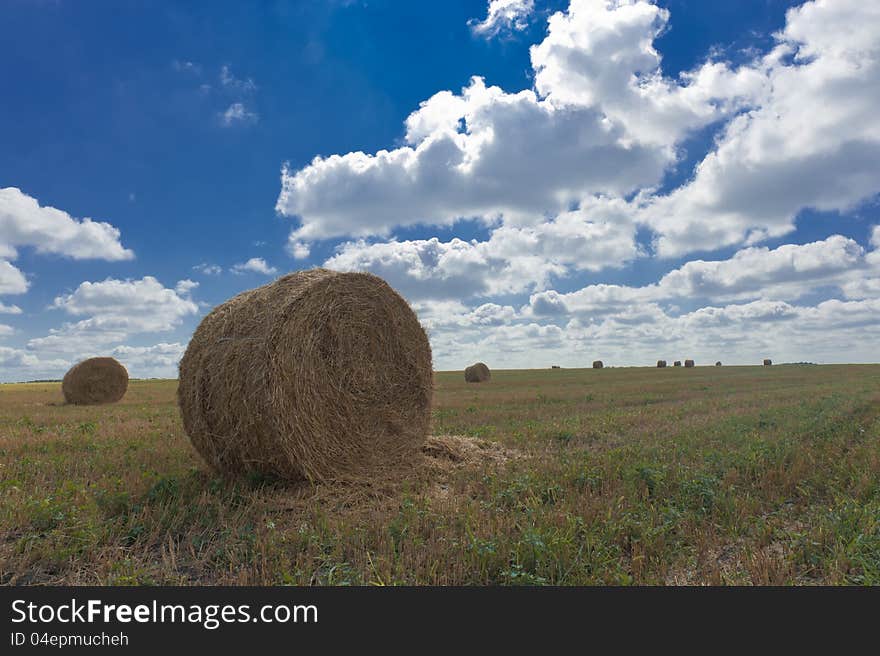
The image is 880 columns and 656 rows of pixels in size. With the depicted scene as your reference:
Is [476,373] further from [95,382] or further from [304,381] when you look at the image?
[304,381]

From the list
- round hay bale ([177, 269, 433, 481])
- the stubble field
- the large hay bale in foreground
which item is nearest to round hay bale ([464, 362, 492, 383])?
the large hay bale in foreground

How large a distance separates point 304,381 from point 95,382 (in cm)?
1980

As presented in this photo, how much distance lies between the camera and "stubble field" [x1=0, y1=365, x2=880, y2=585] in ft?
14.1

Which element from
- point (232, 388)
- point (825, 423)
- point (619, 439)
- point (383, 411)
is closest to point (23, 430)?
point (232, 388)

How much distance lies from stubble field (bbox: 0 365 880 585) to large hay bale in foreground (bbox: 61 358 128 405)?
14.1m

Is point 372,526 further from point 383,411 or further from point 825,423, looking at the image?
point 825,423

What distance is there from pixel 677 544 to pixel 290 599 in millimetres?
3277

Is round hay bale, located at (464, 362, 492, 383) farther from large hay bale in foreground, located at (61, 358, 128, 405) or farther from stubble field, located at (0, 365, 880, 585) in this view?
stubble field, located at (0, 365, 880, 585)

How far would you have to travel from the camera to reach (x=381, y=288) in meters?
8.83

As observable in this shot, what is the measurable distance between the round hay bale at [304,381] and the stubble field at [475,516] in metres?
0.47

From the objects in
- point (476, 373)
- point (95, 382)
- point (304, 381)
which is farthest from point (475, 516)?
point (476, 373)

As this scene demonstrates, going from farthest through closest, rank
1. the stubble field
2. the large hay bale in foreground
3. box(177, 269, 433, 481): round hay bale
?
the large hay bale in foreground
box(177, 269, 433, 481): round hay bale
the stubble field

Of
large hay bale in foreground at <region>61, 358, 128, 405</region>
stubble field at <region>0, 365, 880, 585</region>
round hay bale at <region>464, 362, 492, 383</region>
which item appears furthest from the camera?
round hay bale at <region>464, 362, 492, 383</region>

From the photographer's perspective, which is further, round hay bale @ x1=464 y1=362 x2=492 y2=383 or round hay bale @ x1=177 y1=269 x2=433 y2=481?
round hay bale @ x1=464 y1=362 x2=492 y2=383
